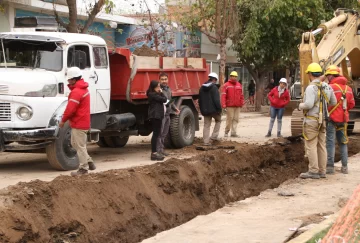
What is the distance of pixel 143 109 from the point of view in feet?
52.3

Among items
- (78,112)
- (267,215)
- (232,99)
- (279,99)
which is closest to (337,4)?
(279,99)

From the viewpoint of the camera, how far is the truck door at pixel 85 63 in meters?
13.2

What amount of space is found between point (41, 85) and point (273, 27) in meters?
20.9

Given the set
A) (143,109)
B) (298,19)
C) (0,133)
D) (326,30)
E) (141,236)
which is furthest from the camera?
(298,19)

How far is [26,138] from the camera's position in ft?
39.0

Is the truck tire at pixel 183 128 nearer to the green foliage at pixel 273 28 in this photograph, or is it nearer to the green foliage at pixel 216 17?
the green foliage at pixel 216 17

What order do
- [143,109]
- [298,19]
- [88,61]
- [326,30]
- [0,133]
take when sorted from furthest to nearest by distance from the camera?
1. [298,19]
2. [326,30]
3. [143,109]
4. [88,61]
5. [0,133]

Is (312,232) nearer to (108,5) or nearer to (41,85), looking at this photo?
(41,85)

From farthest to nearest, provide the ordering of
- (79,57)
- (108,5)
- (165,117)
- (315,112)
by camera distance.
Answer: (108,5) → (165,117) → (79,57) → (315,112)

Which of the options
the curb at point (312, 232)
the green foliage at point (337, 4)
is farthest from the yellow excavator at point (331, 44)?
the green foliage at point (337, 4)

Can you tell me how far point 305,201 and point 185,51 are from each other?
2366cm

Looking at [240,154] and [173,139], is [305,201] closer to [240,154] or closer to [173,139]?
[240,154]

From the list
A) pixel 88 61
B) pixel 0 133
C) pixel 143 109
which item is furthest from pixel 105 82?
pixel 0 133

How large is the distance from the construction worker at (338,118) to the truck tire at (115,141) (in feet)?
19.7
